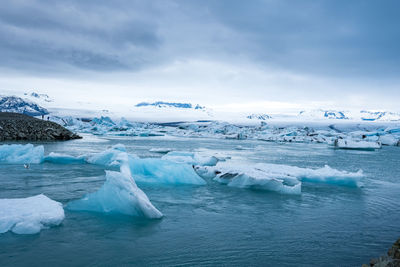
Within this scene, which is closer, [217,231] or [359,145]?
[217,231]

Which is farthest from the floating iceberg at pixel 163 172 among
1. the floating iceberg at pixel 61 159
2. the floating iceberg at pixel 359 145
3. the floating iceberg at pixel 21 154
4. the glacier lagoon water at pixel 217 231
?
the floating iceberg at pixel 359 145

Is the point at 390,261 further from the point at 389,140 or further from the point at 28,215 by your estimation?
the point at 389,140

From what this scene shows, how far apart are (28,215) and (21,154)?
7.21 metres

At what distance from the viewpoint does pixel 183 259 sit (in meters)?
3.53

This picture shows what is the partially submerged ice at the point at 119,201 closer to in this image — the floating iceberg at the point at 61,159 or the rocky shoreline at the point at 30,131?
the floating iceberg at the point at 61,159

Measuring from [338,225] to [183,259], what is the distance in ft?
8.38

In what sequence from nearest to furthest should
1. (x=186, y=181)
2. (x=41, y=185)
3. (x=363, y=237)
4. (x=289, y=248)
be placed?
(x=289, y=248) → (x=363, y=237) → (x=41, y=185) → (x=186, y=181)

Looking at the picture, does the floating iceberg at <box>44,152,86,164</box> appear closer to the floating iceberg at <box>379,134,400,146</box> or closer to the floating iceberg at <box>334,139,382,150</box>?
the floating iceberg at <box>334,139,382,150</box>

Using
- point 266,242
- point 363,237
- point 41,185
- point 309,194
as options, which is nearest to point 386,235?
point 363,237

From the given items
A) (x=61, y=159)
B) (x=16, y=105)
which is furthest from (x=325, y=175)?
(x=16, y=105)

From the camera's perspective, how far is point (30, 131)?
2164 cm

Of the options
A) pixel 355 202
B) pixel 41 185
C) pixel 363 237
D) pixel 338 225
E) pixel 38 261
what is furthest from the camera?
pixel 41 185

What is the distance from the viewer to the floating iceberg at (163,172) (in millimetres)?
7602

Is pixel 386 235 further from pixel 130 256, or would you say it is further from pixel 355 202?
pixel 130 256
